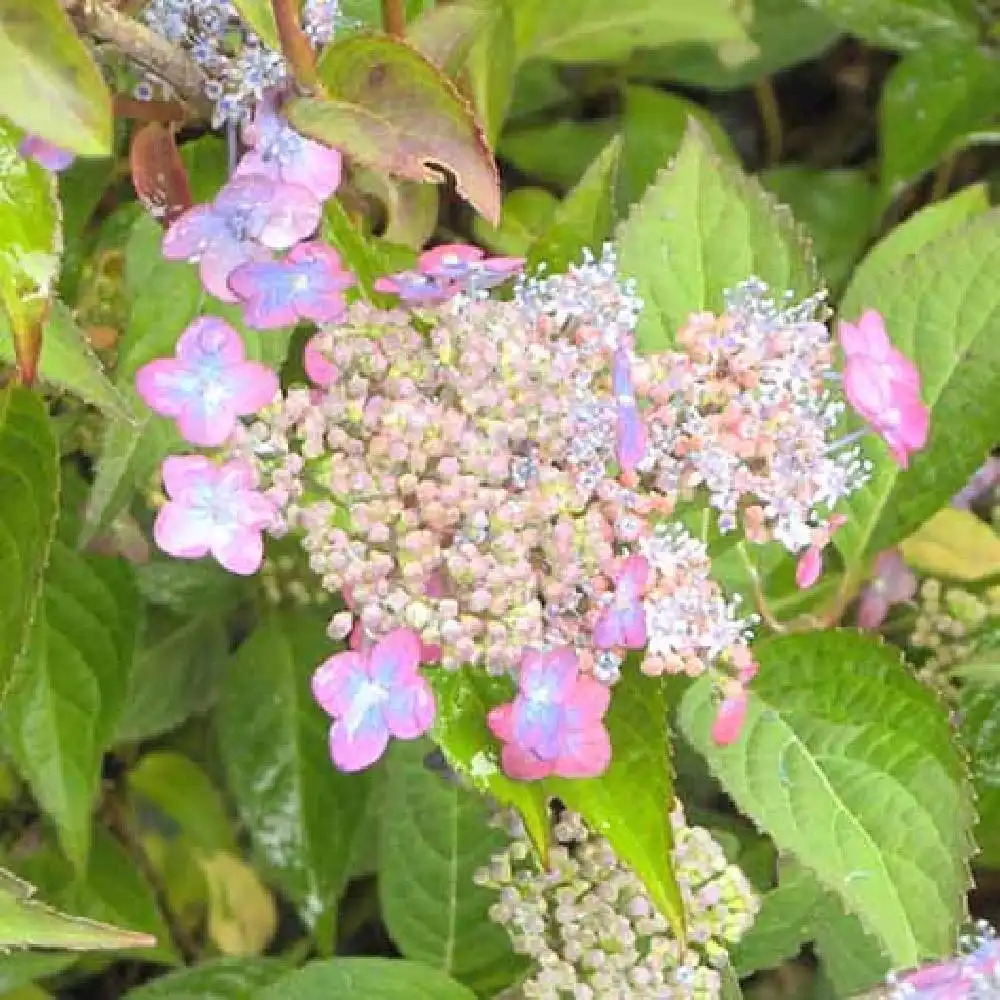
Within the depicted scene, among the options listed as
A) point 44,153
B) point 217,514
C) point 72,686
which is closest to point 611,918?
point 217,514

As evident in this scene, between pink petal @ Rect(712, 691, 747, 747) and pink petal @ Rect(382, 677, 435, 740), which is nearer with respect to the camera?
pink petal @ Rect(382, 677, 435, 740)

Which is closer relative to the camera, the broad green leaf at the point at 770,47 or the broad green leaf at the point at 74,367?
the broad green leaf at the point at 74,367

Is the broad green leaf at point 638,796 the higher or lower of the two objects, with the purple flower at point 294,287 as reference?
lower

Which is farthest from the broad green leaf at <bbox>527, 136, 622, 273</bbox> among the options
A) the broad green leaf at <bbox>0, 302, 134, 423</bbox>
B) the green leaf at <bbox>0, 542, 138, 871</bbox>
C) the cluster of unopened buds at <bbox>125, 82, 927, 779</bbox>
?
the green leaf at <bbox>0, 542, 138, 871</bbox>

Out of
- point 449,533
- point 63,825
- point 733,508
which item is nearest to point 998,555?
point 733,508

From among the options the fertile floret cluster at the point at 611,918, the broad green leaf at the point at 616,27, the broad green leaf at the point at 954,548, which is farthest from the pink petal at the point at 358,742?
the broad green leaf at the point at 616,27

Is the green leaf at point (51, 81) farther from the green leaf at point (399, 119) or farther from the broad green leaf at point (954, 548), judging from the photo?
the broad green leaf at point (954, 548)

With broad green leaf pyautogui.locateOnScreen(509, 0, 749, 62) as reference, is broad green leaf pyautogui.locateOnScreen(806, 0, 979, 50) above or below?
below

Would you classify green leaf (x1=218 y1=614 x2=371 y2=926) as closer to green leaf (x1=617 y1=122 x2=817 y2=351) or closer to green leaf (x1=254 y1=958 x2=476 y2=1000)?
green leaf (x1=254 y1=958 x2=476 y2=1000)
